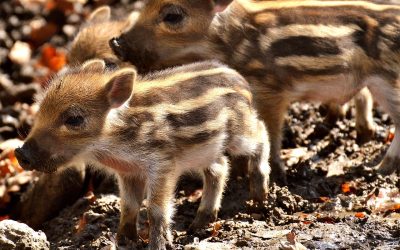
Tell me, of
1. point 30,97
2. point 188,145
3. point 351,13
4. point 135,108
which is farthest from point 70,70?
point 30,97

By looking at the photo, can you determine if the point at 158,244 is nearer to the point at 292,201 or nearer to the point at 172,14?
the point at 292,201

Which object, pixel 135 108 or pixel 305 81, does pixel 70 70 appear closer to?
pixel 135 108

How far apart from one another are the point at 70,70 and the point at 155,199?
907mm

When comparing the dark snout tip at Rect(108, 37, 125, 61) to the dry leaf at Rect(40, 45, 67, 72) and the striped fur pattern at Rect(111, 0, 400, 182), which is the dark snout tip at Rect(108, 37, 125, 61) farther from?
the dry leaf at Rect(40, 45, 67, 72)

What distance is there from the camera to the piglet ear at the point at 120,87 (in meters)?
5.05

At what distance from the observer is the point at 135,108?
5.16 meters

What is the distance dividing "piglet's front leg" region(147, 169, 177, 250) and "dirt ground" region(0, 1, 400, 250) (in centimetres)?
14

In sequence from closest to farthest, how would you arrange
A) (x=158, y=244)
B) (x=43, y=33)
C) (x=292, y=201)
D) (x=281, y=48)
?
1. (x=158, y=244)
2. (x=292, y=201)
3. (x=281, y=48)
4. (x=43, y=33)

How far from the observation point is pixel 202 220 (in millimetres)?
5496

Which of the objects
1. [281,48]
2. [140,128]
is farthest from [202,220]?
[281,48]

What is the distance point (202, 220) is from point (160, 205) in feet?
1.59

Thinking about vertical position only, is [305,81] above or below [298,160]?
above

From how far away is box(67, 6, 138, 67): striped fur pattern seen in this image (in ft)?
20.5

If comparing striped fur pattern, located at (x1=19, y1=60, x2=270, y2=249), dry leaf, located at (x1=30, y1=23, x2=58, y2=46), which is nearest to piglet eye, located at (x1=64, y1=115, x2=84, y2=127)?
striped fur pattern, located at (x1=19, y1=60, x2=270, y2=249)
